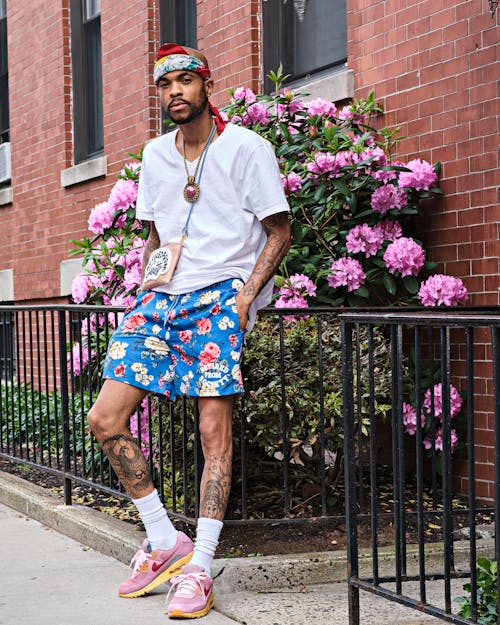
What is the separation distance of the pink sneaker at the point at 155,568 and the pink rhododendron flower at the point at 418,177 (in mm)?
2602

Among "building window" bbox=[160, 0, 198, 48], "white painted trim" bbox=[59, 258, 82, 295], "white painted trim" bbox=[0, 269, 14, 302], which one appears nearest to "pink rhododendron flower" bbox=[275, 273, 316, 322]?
"building window" bbox=[160, 0, 198, 48]

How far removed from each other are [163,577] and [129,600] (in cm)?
17

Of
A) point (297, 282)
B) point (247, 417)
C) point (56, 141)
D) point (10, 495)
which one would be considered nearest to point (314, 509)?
point (247, 417)

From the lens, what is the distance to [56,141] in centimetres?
1094

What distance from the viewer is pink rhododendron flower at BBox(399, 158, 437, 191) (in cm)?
607

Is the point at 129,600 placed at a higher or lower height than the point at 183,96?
lower

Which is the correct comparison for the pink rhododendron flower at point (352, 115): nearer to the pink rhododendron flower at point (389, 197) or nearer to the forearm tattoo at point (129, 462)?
the pink rhododendron flower at point (389, 197)

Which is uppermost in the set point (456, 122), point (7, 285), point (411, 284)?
point (456, 122)

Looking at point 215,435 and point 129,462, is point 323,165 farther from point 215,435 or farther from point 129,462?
point 129,462

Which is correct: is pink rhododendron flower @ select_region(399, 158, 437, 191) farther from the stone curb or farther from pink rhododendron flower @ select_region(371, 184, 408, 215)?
the stone curb

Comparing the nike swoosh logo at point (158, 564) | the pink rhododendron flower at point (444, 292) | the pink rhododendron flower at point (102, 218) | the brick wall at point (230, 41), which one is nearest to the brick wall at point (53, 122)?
the brick wall at point (230, 41)

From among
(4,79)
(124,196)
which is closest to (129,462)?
(124,196)

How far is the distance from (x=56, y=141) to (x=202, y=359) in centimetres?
707

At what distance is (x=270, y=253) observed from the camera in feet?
14.5
